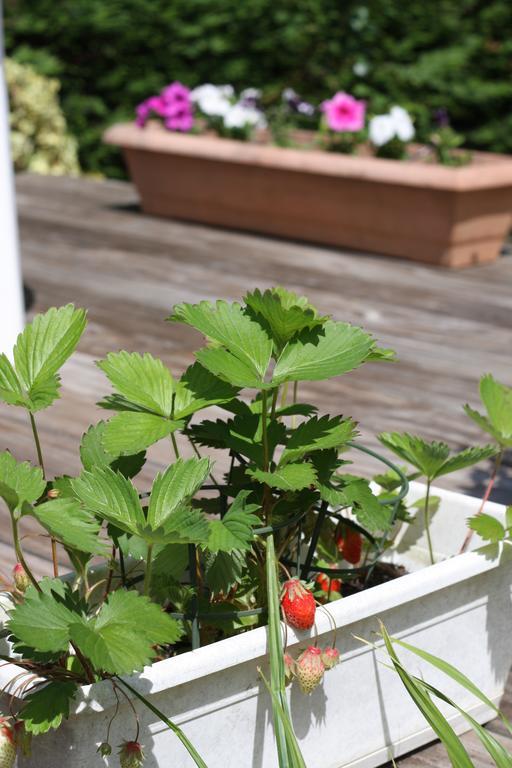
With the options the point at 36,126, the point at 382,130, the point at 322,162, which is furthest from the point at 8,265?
the point at 36,126

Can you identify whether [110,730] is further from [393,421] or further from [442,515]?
[393,421]

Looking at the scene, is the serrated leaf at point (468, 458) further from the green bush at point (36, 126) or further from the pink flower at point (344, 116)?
the green bush at point (36, 126)

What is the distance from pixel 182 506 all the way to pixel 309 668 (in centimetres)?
25

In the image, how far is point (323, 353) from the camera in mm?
1385

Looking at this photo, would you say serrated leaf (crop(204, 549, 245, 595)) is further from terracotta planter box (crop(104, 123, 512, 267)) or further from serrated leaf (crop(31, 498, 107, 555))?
terracotta planter box (crop(104, 123, 512, 267))

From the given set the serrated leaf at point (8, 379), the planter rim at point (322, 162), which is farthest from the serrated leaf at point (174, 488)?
the planter rim at point (322, 162)

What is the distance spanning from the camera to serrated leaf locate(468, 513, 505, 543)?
5.07 ft

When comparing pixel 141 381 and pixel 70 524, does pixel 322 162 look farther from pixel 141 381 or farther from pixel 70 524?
pixel 70 524

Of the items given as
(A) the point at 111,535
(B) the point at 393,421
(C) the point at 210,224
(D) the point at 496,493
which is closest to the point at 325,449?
(A) the point at 111,535

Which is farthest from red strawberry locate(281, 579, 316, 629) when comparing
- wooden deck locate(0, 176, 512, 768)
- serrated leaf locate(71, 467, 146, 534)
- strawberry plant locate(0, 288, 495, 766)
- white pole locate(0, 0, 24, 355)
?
white pole locate(0, 0, 24, 355)

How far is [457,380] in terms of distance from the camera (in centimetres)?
344

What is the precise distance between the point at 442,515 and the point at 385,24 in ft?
16.3

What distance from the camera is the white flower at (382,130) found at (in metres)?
5.25

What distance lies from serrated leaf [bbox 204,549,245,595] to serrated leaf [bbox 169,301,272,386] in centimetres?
22
